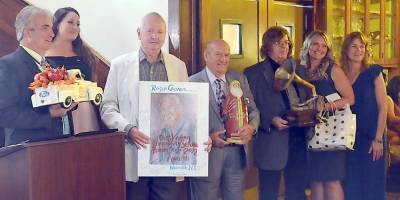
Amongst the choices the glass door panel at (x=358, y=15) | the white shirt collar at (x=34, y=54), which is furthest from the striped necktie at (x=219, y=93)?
the glass door panel at (x=358, y=15)

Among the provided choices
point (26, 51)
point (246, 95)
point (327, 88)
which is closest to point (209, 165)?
point (246, 95)

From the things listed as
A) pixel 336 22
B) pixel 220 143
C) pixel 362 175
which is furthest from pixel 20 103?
pixel 336 22

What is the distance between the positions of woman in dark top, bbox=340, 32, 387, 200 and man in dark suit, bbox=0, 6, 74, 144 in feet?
6.15

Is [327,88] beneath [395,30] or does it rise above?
beneath

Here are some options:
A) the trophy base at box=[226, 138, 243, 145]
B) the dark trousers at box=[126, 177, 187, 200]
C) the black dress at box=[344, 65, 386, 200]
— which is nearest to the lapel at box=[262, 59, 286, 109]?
the trophy base at box=[226, 138, 243, 145]

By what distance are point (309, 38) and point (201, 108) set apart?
39.8 inches

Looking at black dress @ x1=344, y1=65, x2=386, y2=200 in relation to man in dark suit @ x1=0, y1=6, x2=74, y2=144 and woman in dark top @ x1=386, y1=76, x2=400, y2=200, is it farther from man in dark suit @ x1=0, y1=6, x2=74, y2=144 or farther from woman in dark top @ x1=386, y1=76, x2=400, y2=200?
man in dark suit @ x1=0, y1=6, x2=74, y2=144

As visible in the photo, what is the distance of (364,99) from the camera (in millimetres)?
3047

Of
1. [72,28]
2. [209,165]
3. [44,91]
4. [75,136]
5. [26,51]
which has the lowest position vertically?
[209,165]

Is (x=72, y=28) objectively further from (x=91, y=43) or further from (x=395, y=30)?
(x=395, y=30)

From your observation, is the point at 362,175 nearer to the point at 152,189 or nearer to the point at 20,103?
the point at 152,189

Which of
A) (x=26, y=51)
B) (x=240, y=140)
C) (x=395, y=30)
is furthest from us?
(x=395, y=30)

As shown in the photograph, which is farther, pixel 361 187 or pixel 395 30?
pixel 395 30

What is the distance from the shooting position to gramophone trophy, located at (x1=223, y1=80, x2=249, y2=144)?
8.36 feet
